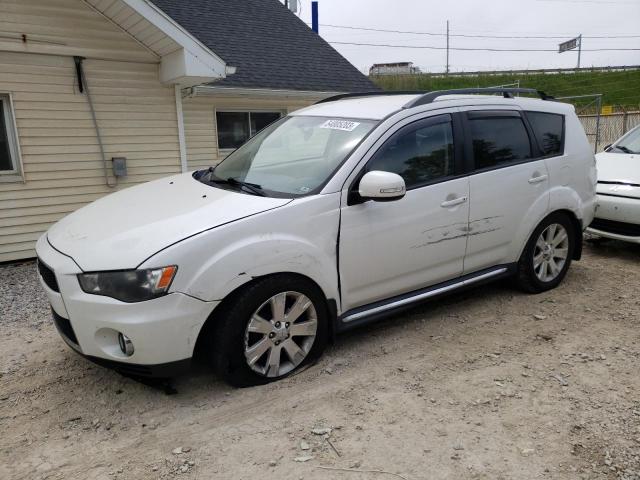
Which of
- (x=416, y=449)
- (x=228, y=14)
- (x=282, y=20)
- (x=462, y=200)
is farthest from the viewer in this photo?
(x=282, y=20)

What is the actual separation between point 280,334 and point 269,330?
0.10 meters

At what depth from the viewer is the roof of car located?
12.9 feet

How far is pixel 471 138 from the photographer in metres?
4.18

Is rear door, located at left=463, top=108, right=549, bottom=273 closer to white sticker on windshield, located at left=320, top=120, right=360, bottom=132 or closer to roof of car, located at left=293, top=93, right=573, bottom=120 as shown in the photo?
roof of car, located at left=293, top=93, right=573, bottom=120

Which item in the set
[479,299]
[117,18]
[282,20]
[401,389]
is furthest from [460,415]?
[282,20]

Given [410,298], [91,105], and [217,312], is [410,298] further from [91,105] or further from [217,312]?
[91,105]

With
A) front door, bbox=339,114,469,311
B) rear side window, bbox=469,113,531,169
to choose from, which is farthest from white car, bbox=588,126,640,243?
front door, bbox=339,114,469,311

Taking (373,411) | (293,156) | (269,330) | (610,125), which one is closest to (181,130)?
(293,156)

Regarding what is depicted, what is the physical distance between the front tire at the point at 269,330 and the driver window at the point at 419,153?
1020mm

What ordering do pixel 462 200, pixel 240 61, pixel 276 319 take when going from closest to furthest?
pixel 276 319 < pixel 462 200 < pixel 240 61

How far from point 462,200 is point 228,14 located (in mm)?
9137

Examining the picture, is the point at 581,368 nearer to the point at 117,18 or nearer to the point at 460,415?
the point at 460,415

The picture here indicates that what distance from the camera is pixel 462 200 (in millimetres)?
4027

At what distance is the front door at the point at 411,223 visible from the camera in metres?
3.54
